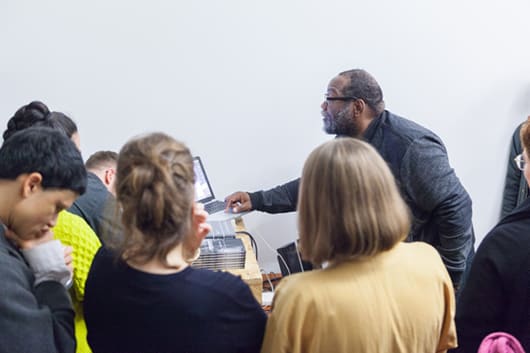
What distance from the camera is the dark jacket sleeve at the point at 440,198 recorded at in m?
1.82

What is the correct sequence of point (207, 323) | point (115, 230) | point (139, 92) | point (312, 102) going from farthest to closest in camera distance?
point (312, 102) < point (139, 92) < point (115, 230) < point (207, 323)

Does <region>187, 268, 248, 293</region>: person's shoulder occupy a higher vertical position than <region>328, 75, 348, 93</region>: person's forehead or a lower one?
lower

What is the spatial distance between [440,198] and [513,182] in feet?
4.52

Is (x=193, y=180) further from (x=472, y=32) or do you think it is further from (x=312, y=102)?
(x=472, y=32)

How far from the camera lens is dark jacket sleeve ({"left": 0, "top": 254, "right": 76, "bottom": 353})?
2.99 ft

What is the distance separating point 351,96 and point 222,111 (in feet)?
2.49

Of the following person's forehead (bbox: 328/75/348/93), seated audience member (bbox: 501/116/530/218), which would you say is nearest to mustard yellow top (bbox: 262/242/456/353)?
person's forehead (bbox: 328/75/348/93)

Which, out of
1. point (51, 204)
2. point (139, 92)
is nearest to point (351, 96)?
point (139, 92)

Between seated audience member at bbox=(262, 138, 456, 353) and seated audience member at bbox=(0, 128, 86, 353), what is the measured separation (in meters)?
0.43

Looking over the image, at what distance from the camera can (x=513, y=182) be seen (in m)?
2.91

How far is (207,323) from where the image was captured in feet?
2.88

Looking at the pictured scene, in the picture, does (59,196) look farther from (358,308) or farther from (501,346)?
(501,346)

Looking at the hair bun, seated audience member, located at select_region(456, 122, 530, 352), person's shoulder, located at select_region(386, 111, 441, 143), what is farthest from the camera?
person's shoulder, located at select_region(386, 111, 441, 143)

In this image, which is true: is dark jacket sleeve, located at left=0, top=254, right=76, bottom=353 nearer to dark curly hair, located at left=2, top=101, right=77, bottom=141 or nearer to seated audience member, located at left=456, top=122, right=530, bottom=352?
dark curly hair, located at left=2, top=101, right=77, bottom=141
